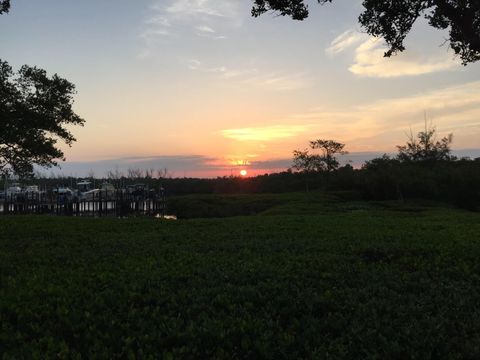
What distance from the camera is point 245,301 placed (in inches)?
257

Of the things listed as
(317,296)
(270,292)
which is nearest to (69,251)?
(270,292)

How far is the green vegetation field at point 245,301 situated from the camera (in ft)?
16.3

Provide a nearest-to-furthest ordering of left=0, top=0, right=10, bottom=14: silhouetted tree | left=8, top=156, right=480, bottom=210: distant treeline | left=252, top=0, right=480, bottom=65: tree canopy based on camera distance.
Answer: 1. left=252, top=0, right=480, bottom=65: tree canopy
2. left=0, top=0, right=10, bottom=14: silhouetted tree
3. left=8, top=156, right=480, bottom=210: distant treeline

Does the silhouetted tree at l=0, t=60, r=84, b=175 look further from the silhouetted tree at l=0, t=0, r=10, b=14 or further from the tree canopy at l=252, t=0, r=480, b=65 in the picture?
the tree canopy at l=252, t=0, r=480, b=65

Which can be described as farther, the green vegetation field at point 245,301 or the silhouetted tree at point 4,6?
the silhouetted tree at point 4,6

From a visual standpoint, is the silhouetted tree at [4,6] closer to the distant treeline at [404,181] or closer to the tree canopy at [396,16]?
the tree canopy at [396,16]

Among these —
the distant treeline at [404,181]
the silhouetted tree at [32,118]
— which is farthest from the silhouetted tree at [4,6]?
the distant treeline at [404,181]

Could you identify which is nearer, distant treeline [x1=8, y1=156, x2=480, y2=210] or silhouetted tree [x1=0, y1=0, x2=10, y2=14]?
silhouetted tree [x1=0, y1=0, x2=10, y2=14]

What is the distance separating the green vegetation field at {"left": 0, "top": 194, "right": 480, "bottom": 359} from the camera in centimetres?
496

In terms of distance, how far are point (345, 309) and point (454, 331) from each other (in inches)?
53.2

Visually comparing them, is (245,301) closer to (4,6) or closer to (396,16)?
(396,16)

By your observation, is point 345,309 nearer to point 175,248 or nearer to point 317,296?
point 317,296

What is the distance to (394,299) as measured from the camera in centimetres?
653

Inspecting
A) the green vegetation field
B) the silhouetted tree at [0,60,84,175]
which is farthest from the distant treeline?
the green vegetation field
